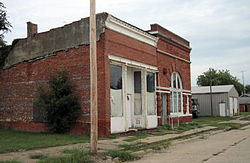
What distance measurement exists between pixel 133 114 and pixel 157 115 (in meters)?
2.95

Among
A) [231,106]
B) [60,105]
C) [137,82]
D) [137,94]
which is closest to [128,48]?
[137,82]

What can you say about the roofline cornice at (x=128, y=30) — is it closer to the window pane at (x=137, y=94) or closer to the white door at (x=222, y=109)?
the window pane at (x=137, y=94)

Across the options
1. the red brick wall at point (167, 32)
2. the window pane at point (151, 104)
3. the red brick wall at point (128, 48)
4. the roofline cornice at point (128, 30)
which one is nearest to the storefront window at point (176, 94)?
the red brick wall at point (167, 32)

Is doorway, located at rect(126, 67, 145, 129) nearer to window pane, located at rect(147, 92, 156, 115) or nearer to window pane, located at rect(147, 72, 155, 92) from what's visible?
window pane, located at rect(147, 92, 156, 115)

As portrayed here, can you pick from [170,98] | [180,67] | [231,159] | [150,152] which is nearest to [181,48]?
[180,67]

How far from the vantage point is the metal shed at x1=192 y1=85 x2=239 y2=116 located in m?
42.7

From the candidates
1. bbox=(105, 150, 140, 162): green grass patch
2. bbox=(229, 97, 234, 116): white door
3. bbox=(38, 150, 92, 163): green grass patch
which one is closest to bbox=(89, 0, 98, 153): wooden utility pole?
bbox=(105, 150, 140, 162): green grass patch

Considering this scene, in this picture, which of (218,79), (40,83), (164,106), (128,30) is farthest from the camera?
(218,79)

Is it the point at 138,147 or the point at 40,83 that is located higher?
the point at 40,83

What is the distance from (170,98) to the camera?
23734 millimetres

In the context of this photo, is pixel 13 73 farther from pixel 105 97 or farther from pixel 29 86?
pixel 105 97

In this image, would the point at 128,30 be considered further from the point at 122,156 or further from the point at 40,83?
the point at 122,156

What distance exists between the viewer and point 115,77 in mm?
15969

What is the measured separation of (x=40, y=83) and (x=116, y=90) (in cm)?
509
